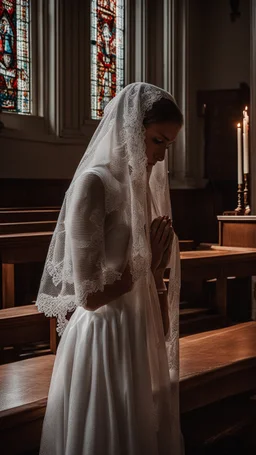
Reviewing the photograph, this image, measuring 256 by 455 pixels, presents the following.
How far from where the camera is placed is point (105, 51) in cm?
1114

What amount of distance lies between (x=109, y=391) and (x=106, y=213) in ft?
1.80

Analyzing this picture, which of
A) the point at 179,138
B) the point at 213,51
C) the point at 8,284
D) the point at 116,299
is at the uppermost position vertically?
the point at 213,51

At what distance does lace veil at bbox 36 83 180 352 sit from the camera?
2094mm

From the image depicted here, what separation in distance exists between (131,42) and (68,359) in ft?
32.8

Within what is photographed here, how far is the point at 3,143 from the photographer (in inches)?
367

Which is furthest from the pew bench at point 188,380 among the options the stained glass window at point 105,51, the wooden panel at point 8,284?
the stained glass window at point 105,51

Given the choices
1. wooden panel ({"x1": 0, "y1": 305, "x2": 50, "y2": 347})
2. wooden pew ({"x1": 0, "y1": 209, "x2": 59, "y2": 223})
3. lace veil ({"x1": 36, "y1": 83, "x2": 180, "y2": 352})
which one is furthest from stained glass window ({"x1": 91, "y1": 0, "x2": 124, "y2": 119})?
lace veil ({"x1": 36, "y1": 83, "x2": 180, "y2": 352})

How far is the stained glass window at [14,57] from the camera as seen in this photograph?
382 inches

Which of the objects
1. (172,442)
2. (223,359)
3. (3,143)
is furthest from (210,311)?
(3,143)

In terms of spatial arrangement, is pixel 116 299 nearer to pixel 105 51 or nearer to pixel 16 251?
pixel 16 251

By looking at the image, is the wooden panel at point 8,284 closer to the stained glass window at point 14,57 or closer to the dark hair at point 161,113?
the dark hair at point 161,113

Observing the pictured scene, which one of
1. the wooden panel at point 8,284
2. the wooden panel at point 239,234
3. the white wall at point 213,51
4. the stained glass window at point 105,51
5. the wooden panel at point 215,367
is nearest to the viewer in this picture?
the wooden panel at point 215,367

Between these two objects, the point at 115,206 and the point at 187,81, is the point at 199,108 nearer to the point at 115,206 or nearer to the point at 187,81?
the point at 187,81

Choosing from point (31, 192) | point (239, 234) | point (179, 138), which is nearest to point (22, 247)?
point (239, 234)
